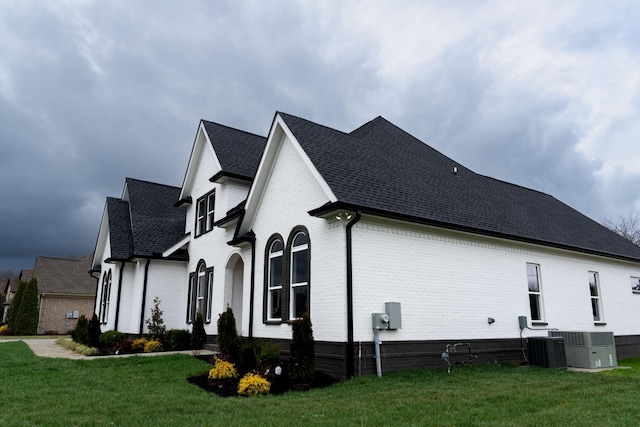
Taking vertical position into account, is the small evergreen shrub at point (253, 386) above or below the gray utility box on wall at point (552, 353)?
below

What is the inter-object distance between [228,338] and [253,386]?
12.3ft

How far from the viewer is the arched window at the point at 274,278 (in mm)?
13297

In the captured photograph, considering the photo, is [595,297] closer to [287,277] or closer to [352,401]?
[287,277]

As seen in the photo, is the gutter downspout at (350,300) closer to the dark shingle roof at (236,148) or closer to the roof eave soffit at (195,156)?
the dark shingle roof at (236,148)

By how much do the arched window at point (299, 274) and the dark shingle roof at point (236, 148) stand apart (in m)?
5.32

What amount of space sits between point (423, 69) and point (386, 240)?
9.30 meters

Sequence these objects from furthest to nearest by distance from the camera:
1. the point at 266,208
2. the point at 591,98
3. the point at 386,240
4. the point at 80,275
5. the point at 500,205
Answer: the point at 80,275, the point at 591,98, the point at 500,205, the point at 266,208, the point at 386,240

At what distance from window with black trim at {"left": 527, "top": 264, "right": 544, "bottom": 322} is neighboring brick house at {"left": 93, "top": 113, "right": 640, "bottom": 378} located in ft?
0.19

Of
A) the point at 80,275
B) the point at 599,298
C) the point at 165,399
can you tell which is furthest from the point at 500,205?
the point at 80,275

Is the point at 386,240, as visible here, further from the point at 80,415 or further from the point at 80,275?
the point at 80,275

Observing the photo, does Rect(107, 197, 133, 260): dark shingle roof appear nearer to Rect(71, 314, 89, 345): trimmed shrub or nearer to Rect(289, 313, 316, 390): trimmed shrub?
Rect(71, 314, 89, 345): trimmed shrub

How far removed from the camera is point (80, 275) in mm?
43188

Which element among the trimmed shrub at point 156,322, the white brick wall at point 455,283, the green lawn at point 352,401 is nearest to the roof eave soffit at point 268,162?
the white brick wall at point 455,283

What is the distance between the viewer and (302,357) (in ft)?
32.6
